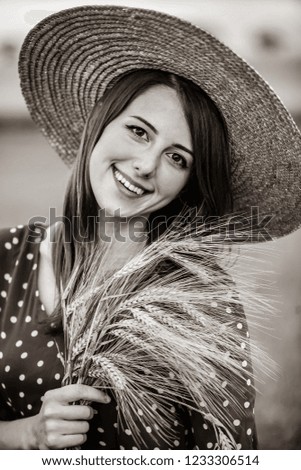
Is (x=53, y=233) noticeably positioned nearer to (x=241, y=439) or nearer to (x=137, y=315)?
(x=137, y=315)

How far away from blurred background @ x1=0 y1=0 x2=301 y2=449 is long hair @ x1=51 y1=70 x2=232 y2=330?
0.10m

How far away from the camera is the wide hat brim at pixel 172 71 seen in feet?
3.07

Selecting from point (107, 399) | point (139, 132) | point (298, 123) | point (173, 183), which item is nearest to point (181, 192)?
point (173, 183)

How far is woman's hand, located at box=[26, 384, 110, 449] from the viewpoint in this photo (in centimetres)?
86

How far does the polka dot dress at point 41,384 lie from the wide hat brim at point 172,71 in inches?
11.3

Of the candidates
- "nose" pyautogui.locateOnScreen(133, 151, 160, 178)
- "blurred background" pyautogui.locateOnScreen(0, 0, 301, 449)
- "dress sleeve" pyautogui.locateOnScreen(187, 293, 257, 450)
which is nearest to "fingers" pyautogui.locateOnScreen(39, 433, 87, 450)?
"dress sleeve" pyautogui.locateOnScreen(187, 293, 257, 450)

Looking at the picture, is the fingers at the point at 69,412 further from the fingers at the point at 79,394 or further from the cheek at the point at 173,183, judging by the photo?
the cheek at the point at 173,183

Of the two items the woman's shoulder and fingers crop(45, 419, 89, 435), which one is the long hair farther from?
fingers crop(45, 419, 89, 435)

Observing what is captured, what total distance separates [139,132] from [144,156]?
0.17 ft

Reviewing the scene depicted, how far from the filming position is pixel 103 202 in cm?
105

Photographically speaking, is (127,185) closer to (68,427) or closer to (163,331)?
(163,331)

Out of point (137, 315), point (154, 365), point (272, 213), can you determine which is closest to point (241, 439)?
point (154, 365)

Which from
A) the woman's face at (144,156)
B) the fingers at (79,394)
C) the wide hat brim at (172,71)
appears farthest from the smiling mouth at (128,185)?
the fingers at (79,394)

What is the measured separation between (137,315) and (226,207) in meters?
0.35
